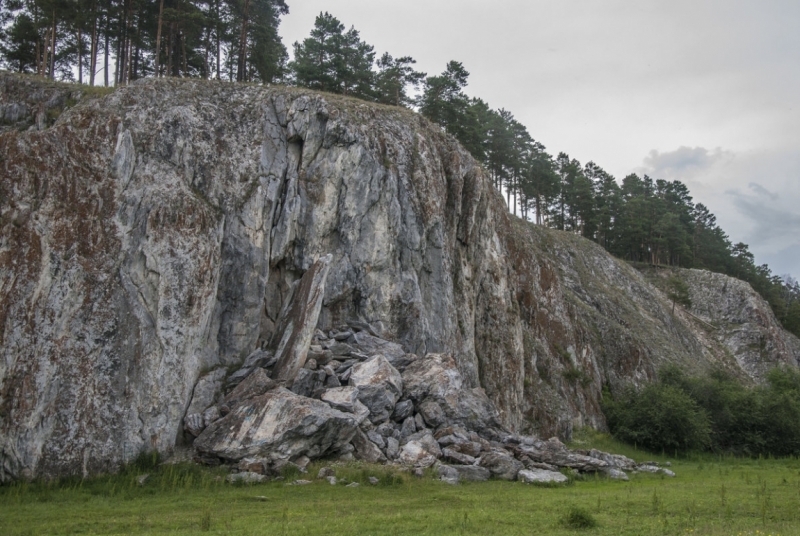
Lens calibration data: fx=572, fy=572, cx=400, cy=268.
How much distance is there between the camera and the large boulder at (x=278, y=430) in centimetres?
2092

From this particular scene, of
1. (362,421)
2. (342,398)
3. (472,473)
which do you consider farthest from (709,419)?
(342,398)

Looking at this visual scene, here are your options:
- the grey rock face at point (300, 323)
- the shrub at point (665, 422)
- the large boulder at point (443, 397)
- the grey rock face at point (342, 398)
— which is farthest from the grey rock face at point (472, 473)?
the shrub at point (665, 422)

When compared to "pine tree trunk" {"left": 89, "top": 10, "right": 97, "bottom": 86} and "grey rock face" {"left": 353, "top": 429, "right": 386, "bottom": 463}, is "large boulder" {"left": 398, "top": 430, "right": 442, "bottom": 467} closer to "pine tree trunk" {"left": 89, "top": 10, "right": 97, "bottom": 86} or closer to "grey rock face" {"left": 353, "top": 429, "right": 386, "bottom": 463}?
"grey rock face" {"left": 353, "top": 429, "right": 386, "bottom": 463}

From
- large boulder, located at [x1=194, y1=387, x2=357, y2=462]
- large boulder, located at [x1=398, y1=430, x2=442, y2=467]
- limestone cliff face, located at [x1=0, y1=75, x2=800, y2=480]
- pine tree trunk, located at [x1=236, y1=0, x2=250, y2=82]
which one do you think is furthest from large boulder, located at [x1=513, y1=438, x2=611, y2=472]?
pine tree trunk, located at [x1=236, y1=0, x2=250, y2=82]

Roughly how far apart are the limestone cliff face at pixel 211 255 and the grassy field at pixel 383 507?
300cm

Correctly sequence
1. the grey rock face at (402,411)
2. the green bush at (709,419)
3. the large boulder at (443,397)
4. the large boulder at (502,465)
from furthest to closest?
the green bush at (709,419), the large boulder at (443,397), the grey rock face at (402,411), the large boulder at (502,465)

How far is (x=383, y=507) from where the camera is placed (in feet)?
54.4

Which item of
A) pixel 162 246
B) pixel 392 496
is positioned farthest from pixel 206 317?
pixel 392 496

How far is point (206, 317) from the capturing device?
2469cm

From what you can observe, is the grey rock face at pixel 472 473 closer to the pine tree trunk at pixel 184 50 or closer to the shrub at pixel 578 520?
the shrub at pixel 578 520

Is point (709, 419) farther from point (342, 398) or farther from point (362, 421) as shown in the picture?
point (342, 398)

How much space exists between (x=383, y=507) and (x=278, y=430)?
239 inches

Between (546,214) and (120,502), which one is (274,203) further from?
(546,214)

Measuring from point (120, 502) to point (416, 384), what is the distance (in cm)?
1283
